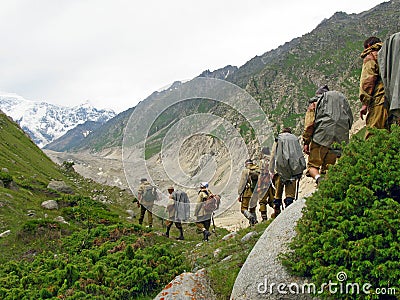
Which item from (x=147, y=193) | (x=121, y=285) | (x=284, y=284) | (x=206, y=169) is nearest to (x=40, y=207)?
(x=147, y=193)

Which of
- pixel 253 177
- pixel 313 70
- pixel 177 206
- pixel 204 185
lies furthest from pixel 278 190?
pixel 313 70

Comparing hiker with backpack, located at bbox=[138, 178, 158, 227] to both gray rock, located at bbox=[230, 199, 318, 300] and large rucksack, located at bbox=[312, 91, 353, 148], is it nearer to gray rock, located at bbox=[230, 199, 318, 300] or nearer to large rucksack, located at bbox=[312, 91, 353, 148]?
large rucksack, located at bbox=[312, 91, 353, 148]

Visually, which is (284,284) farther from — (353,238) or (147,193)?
(147,193)

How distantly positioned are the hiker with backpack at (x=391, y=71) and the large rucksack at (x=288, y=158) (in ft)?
11.0

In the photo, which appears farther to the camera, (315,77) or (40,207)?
(315,77)

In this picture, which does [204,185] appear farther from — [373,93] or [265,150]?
[373,93]

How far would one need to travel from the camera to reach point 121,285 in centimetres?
755

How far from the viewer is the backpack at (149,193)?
17531mm

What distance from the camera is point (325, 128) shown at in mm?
8914

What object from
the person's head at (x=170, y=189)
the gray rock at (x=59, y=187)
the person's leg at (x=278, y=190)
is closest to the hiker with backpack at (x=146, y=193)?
the person's head at (x=170, y=189)

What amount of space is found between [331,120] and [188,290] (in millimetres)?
4878

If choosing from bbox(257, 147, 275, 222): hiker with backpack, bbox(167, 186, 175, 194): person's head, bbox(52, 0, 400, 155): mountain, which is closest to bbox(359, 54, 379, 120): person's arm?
bbox(257, 147, 275, 222): hiker with backpack

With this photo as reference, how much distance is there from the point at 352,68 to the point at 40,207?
12483 centimetres

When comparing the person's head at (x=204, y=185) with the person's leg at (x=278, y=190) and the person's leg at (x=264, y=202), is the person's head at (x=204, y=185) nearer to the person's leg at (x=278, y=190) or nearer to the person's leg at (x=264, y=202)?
the person's leg at (x=264, y=202)
